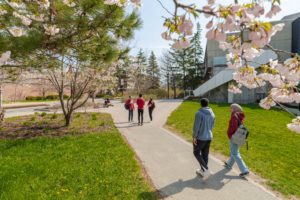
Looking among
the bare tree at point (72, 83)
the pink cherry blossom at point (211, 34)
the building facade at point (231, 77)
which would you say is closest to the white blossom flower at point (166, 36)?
the pink cherry blossom at point (211, 34)

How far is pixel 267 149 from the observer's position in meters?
9.73

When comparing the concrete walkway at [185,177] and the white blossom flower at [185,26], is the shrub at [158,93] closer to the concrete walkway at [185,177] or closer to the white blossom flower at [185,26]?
the concrete walkway at [185,177]

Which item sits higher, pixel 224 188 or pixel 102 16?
pixel 102 16

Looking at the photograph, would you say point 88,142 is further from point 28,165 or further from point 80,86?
point 80,86

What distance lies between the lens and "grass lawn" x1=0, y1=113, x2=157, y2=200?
18.1ft

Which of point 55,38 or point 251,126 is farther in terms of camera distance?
point 251,126

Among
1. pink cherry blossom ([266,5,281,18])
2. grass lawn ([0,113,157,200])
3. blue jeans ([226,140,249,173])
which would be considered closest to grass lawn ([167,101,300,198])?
blue jeans ([226,140,249,173])

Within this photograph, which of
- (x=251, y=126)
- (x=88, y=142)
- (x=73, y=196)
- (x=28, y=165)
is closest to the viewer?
(x=73, y=196)

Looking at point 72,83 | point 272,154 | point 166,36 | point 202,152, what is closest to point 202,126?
point 202,152

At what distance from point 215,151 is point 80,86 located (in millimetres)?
8910

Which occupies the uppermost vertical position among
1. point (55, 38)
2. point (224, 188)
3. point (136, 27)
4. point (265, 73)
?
point (136, 27)

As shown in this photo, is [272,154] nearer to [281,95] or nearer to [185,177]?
[185,177]

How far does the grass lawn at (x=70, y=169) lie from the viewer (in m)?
5.53

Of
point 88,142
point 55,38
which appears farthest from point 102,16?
point 88,142
